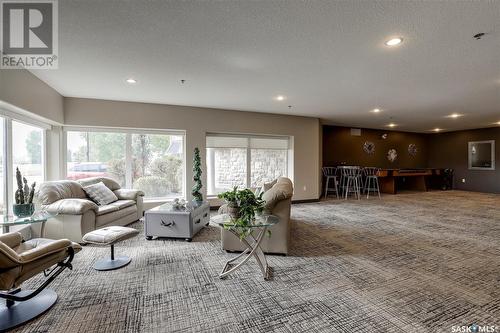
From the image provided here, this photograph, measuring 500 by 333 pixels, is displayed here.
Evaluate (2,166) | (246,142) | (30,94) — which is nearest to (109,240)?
(2,166)

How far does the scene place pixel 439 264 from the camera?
2.79 meters

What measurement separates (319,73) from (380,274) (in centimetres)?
273

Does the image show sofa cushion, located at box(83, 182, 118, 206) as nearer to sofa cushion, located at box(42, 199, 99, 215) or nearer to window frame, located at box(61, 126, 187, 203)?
sofa cushion, located at box(42, 199, 99, 215)

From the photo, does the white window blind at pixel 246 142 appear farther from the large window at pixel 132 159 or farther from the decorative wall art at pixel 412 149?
the decorative wall art at pixel 412 149

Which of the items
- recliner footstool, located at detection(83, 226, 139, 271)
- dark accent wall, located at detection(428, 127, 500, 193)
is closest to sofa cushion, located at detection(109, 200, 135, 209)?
recliner footstool, located at detection(83, 226, 139, 271)

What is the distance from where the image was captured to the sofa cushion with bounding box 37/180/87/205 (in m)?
3.58

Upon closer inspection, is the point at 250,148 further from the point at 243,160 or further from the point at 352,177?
the point at 352,177

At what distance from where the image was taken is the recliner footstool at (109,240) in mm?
2561

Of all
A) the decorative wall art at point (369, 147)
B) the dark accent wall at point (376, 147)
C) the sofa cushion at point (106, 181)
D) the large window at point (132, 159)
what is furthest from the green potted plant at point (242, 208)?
the decorative wall art at point (369, 147)

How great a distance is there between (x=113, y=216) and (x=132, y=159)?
182cm

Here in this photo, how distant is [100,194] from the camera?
13.9ft

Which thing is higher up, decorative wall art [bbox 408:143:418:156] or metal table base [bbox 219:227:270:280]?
decorative wall art [bbox 408:143:418:156]

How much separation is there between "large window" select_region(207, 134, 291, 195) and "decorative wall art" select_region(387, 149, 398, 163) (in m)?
5.60

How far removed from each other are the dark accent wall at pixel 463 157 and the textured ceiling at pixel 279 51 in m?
5.78
